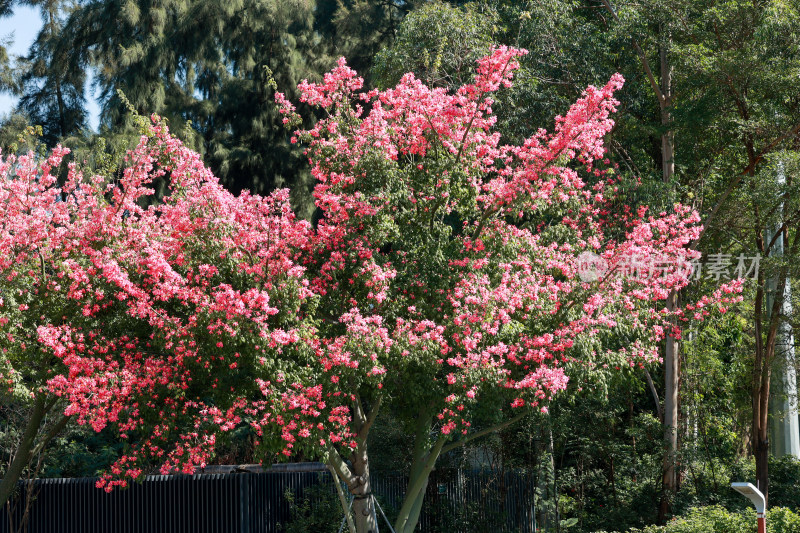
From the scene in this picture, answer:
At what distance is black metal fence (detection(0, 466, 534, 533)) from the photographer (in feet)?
37.0

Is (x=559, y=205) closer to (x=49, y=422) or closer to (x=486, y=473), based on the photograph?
(x=486, y=473)

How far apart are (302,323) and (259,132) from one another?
1138 centimetres

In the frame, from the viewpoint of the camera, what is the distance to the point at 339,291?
25.9 ft

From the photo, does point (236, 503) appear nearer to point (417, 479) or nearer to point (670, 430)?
point (417, 479)

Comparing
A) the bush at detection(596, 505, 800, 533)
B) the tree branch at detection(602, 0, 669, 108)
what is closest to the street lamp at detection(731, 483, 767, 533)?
the bush at detection(596, 505, 800, 533)

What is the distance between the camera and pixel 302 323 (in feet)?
23.1

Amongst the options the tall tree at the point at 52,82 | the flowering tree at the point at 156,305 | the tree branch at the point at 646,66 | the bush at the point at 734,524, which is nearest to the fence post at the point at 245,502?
the flowering tree at the point at 156,305

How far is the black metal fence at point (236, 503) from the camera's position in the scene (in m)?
11.3

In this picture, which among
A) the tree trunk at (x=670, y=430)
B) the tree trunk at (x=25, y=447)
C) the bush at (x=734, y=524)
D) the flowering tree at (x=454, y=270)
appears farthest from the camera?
the tree trunk at (x=670, y=430)

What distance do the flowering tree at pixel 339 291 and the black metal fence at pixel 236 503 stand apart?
108 inches

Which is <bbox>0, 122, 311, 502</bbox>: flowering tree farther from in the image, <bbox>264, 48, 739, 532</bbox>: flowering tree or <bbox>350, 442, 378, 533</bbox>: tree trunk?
<bbox>350, 442, 378, 533</bbox>: tree trunk

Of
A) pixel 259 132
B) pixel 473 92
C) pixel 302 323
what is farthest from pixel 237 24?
pixel 302 323

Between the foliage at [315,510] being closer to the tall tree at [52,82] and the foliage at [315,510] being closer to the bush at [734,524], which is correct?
the bush at [734,524]

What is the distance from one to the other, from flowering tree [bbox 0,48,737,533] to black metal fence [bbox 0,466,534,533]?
2736mm
